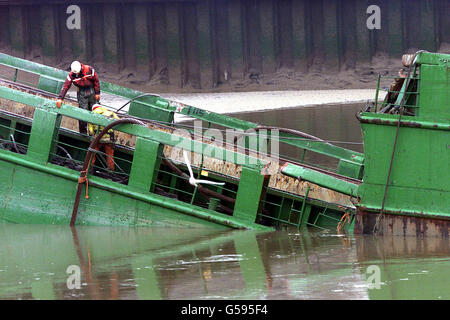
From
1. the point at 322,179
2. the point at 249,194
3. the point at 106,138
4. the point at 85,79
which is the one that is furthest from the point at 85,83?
the point at 322,179

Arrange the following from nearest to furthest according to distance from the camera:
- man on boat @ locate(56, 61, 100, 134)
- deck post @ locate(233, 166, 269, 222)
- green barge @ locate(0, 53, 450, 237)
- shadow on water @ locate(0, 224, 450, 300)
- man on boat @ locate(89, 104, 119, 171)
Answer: shadow on water @ locate(0, 224, 450, 300) < green barge @ locate(0, 53, 450, 237) < deck post @ locate(233, 166, 269, 222) < man on boat @ locate(89, 104, 119, 171) < man on boat @ locate(56, 61, 100, 134)

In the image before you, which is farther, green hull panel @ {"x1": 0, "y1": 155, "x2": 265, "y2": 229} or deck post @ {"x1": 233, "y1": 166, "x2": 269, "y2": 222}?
green hull panel @ {"x1": 0, "y1": 155, "x2": 265, "y2": 229}

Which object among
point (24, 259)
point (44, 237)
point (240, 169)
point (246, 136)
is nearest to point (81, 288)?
point (24, 259)

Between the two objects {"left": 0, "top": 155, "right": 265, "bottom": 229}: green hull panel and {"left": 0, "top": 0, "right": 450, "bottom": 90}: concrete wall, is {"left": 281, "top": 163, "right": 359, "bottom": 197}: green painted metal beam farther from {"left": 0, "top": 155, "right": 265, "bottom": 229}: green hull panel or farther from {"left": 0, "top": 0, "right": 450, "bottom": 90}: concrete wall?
{"left": 0, "top": 0, "right": 450, "bottom": 90}: concrete wall

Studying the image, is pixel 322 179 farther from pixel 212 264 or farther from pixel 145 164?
pixel 145 164

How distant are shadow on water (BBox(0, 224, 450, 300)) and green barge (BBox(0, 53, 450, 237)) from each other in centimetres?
24

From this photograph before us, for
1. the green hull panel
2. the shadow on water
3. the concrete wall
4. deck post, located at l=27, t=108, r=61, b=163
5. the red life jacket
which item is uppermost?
the concrete wall

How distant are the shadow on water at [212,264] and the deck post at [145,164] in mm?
629

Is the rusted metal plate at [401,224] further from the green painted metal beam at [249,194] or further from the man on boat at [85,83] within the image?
the man on boat at [85,83]

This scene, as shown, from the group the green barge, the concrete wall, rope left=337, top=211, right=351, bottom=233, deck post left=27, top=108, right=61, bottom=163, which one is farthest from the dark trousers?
the concrete wall

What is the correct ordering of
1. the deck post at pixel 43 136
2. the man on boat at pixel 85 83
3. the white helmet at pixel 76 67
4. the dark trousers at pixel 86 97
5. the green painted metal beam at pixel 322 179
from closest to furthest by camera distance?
the green painted metal beam at pixel 322 179
the deck post at pixel 43 136
the white helmet at pixel 76 67
the man on boat at pixel 85 83
the dark trousers at pixel 86 97

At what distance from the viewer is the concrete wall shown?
25.7m

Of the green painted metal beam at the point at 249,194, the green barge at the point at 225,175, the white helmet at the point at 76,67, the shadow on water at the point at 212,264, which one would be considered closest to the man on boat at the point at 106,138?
the green barge at the point at 225,175

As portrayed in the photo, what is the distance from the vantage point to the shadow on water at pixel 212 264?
8.06m
